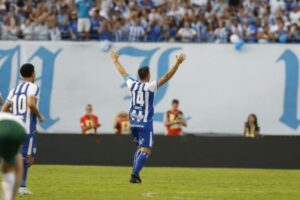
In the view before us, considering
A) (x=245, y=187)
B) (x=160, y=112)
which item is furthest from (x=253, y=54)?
(x=245, y=187)

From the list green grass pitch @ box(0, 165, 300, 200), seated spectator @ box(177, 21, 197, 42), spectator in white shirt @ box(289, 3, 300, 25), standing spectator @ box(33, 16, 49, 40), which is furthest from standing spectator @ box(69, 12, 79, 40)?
green grass pitch @ box(0, 165, 300, 200)

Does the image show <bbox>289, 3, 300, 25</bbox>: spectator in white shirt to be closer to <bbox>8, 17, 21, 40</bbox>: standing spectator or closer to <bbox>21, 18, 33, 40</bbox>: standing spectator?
<bbox>21, 18, 33, 40</bbox>: standing spectator

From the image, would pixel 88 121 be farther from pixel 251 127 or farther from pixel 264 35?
pixel 264 35

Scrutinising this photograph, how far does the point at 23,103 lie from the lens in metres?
17.4

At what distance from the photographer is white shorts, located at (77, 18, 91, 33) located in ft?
106

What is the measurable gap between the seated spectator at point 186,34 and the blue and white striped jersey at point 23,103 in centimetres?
1543

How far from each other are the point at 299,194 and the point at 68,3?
655 inches

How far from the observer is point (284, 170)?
26.3m

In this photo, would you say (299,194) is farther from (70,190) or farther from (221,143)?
(221,143)

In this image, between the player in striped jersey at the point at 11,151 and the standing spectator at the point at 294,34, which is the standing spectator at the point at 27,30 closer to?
the standing spectator at the point at 294,34

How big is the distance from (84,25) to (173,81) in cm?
340

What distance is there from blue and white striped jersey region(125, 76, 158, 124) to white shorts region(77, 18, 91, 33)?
12.4 m

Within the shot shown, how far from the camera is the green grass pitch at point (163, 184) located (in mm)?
17422

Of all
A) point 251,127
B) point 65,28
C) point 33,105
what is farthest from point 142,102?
point 65,28
